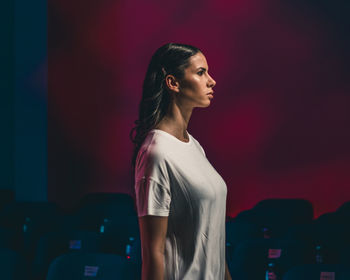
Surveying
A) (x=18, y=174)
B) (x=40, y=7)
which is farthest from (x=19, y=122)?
(x=40, y=7)

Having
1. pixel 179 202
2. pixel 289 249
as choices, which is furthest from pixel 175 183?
pixel 289 249

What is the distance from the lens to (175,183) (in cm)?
129

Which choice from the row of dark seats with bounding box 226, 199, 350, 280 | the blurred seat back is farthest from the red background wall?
the blurred seat back

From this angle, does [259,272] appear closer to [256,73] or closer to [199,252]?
[199,252]

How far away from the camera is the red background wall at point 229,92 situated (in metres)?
5.48

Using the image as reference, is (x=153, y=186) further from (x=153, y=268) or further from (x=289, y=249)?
(x=289, y=249)

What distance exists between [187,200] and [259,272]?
2066 millimetres

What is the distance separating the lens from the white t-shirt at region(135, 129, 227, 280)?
1259 millimetres

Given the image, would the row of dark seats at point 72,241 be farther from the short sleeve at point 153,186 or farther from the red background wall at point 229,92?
the short sleeve at point 153,186

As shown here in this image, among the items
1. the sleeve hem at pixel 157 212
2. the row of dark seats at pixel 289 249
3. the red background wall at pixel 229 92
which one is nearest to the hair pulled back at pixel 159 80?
Result: the sleeve hem at pixel 157 212

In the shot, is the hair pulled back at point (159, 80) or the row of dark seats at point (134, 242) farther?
the row of dark seats at point (134, 242)

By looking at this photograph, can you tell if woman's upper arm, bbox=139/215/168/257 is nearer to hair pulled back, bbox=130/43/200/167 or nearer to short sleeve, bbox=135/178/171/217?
short sleeve, bbox=135/178/171/217

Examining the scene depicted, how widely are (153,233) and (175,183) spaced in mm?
141

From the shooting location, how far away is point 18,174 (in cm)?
629
